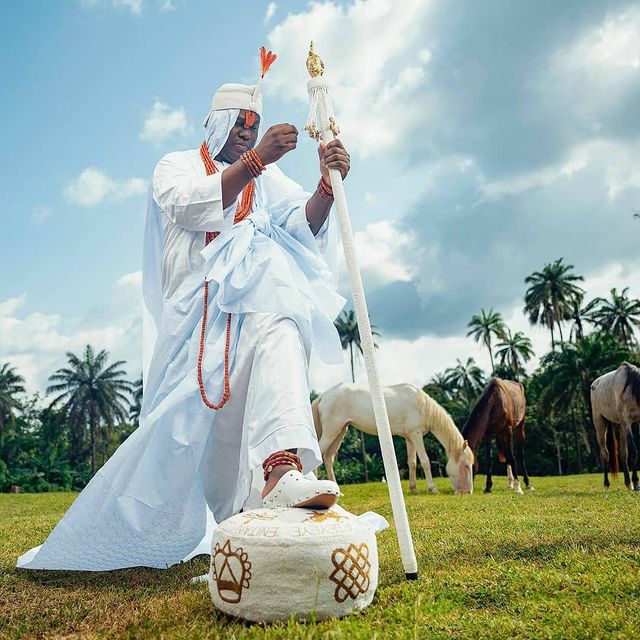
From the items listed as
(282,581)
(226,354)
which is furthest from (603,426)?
(282,581)

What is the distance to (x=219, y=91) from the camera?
3832 millimetres

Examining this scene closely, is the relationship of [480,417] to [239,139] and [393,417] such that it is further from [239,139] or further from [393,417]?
[239,139]

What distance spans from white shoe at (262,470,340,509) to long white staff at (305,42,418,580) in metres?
0.29

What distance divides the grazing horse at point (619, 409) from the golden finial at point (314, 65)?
8219 millimetres

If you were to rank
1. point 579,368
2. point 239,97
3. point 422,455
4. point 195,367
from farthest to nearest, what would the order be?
point 579,368, point 422,455, point 239,97, point 195,367

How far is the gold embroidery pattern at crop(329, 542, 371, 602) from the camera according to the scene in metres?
2.16

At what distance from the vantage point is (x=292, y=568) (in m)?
2.12

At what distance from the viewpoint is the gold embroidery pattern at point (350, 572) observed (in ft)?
7.09

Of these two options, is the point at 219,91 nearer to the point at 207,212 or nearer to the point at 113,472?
the point at 207,212

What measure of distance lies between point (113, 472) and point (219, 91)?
234cm

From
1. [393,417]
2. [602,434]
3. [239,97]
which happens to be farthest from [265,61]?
[393,417]

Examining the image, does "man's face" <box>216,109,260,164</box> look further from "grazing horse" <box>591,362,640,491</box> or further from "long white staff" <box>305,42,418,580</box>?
"grazing horse" <box>591,362,640,491</box>

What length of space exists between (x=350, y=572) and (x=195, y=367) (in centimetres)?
158

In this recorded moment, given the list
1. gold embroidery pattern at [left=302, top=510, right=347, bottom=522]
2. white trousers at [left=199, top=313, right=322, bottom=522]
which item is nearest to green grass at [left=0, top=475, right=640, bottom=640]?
gold embroidery pattern at [left=302, top=510, right=347, bottom=522]
